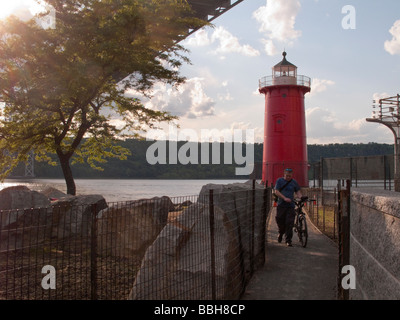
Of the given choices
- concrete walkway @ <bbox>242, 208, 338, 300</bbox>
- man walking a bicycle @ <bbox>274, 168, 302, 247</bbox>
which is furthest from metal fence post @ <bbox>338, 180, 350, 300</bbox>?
man walking a bicycle @ <bbox>274, 168, 302, 247</bbox>

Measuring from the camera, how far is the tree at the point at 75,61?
1639cm

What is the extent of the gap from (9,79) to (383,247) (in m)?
16.7

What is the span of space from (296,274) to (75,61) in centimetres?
1445

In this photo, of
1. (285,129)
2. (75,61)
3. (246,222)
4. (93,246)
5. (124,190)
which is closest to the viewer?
(93,246)

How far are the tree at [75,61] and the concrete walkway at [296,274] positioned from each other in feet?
36.9

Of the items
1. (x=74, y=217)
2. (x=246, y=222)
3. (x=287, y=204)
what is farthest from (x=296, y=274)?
(x=74, y=217)

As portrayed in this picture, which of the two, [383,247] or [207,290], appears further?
[207,290]

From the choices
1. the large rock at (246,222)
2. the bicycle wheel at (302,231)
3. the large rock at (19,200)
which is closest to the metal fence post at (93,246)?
the large rock at (246,222)

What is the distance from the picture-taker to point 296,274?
294 inches

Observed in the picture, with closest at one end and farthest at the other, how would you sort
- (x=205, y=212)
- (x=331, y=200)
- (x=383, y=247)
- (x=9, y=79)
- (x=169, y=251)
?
(x=383, y=247) → (x=169, y=251) → (x=205, y=212) → (x=9, y=79) → (x=331, y=200)

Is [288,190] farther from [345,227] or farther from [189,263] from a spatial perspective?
[189,263]

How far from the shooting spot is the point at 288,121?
32.3 metres
